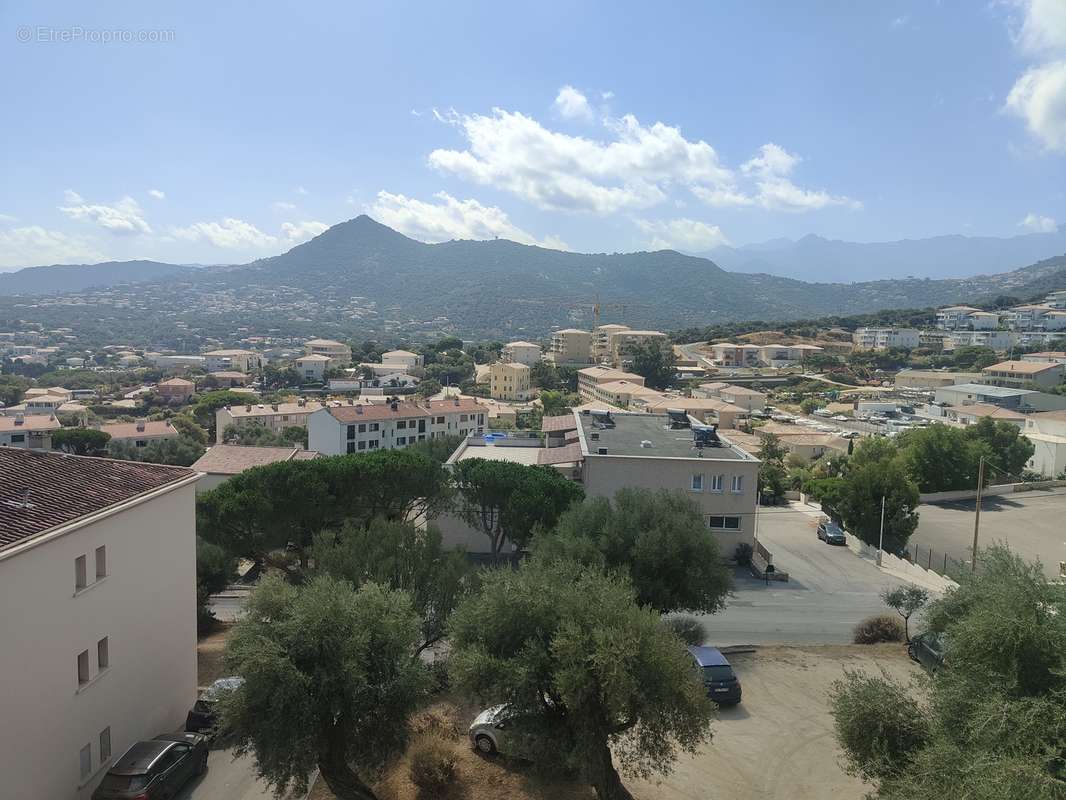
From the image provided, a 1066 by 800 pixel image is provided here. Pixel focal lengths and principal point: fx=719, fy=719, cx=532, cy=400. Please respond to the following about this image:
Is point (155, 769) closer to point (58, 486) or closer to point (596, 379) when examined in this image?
point (58, 486)

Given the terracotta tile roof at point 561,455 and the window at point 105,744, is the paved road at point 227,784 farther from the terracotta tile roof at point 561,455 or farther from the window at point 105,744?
the terracotta tile roof at point 561,455

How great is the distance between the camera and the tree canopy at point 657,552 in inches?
669

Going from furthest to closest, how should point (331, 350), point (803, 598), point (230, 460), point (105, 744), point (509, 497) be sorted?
point (331, 350) → point (230, 460) → point (509, 497) → point (803, 598) → point (105, 744)

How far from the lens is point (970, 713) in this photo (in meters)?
8.54

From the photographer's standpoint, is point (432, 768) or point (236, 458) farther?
point (236, 458)

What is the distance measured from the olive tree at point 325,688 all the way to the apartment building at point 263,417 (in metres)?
59.3

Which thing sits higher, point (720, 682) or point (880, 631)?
point (720, 682)

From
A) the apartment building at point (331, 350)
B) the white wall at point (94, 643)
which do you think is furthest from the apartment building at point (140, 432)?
the apartment building at point (331, 350)

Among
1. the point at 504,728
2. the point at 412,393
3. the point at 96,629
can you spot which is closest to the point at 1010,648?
the point at 504,728

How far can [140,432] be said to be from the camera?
6200cm

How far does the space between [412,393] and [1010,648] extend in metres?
95.7

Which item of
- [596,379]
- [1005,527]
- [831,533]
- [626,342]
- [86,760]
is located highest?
[626,342]

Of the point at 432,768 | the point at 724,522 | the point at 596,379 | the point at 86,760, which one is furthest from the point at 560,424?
the point at 596,379

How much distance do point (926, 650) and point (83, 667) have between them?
1612cm
